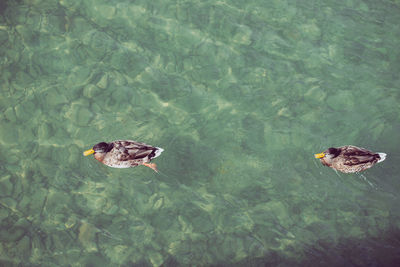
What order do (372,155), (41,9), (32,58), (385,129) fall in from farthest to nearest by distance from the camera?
(41,9), (32,58), (385,129), (372,155)

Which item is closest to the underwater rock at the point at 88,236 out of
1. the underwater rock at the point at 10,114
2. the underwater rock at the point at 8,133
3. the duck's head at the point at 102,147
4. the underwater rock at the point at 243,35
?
the duck's head at the point at 102,147

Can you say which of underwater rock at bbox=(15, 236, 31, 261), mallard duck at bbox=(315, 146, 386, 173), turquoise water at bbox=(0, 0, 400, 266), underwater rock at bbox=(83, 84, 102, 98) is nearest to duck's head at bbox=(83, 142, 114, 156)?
turquoise water at bbox=(0, 0, 400, 266)

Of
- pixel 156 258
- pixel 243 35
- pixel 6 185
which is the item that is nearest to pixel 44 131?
pixel 6 185

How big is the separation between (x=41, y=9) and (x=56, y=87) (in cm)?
193

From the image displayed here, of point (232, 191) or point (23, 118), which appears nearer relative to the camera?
point (232, 191)

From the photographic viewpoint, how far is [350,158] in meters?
6.35

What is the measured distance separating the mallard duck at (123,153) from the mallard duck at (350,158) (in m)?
2.77

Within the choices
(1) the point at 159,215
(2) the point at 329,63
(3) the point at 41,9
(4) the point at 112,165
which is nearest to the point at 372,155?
(2) the point at 329,63

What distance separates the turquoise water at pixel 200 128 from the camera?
6254 millimetres

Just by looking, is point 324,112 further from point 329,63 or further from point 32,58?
point 32,58

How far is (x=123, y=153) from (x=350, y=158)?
3.60 metres

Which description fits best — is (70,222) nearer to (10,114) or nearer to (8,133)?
(8,133)

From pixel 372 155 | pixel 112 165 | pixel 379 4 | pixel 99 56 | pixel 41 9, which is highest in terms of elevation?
pixel 379 4

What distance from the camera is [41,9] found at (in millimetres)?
8133
